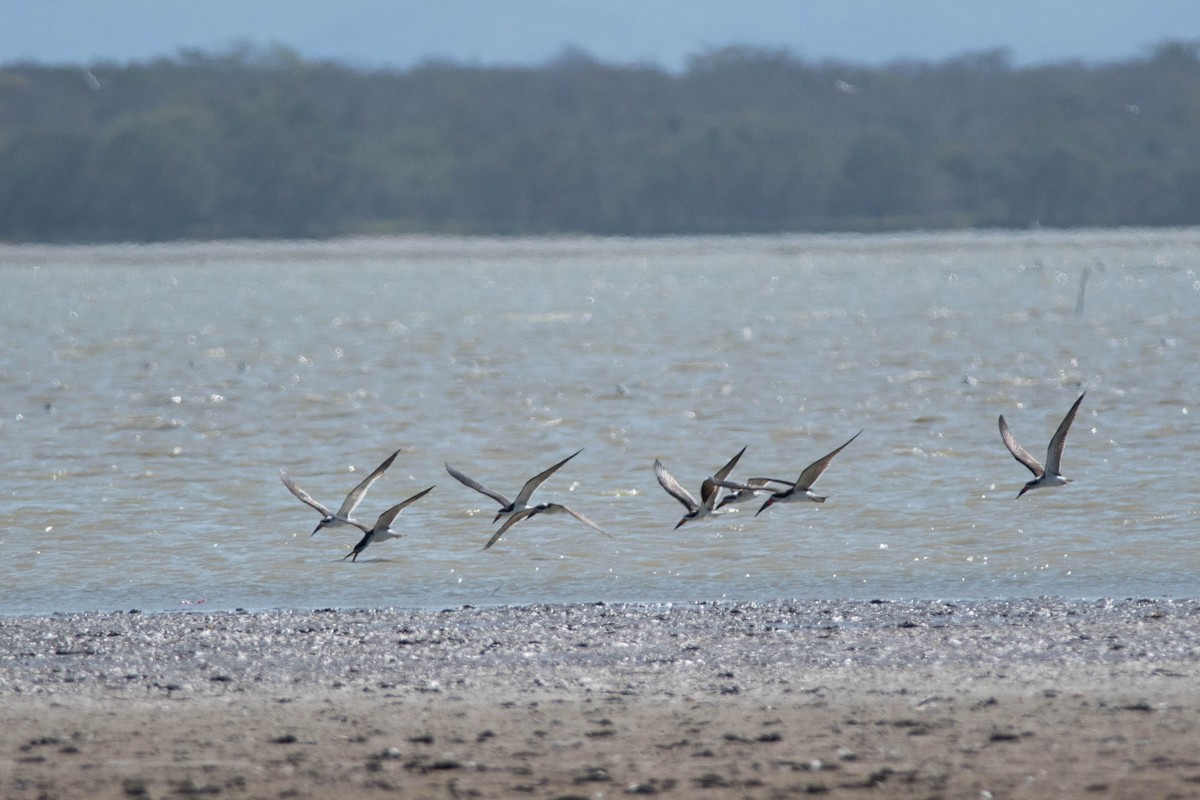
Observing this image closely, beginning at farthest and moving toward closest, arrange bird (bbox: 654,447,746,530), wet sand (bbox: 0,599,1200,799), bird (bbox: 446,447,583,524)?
bird (bbox: 654,447,746,530) < bird (bbox: 446,447,583,524) < wet sand (bbox: 0,599,1200,799)

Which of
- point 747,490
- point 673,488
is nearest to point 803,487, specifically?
point 747,490

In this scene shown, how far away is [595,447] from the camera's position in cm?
2089

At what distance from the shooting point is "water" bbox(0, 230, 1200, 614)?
1320cm

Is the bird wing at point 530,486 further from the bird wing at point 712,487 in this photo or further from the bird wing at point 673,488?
the bird wing at point 712,487

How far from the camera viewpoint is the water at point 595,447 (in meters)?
13.2

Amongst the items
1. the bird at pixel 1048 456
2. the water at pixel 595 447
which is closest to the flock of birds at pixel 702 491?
the bird at pixel 1048 456

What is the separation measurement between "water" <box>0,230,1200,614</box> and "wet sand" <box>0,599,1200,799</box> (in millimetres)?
1294

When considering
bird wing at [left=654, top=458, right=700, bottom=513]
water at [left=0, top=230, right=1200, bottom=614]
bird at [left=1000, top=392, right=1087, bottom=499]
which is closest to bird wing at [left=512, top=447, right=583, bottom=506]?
bird wing at [left=654, top=458, right=700, bottom=513]

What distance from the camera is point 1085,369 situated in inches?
1229

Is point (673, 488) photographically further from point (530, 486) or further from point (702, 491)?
point (530, 486)

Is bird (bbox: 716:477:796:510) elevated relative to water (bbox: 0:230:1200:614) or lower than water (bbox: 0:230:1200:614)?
elevated

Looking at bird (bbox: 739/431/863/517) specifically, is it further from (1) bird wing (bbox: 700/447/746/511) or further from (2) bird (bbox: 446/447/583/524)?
(2) bird (bbox: 446/447/583/524)

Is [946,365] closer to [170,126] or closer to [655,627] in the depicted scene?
[655,627]

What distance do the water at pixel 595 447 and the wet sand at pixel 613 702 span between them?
1.29 m
